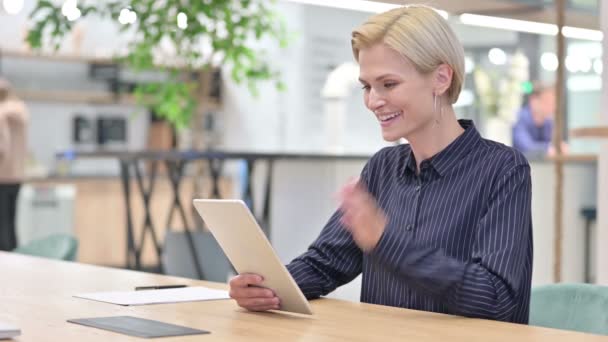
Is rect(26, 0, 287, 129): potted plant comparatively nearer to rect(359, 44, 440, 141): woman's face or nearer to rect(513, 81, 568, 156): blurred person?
rect(513, 81, 568, 156): blurred person

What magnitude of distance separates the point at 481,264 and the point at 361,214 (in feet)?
0.97

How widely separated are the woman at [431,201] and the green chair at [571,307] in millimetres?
105

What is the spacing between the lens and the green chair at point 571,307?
2199mm

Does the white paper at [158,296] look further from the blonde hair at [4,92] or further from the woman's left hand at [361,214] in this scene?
the blonde hair at [4,92]

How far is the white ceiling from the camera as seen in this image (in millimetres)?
3613

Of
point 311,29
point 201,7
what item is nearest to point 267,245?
point 201,7

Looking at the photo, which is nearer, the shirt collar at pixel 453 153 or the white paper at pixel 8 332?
the white paper at pixel 8 332

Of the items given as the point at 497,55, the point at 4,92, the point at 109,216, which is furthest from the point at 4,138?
the point at 497,55

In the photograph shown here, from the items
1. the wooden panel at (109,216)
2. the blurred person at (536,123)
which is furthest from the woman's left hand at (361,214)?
the wooden panel at (109,216)

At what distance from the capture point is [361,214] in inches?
78.2

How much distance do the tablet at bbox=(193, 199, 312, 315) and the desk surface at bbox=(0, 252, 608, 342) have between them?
4 cm

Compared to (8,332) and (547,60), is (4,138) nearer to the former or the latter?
(547,60)

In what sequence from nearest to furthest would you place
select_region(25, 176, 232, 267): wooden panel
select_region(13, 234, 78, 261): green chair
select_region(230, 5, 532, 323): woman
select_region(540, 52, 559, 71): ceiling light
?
1. select_region(230, 5, 532, 323): woman
2. select_region(13, 234, 78, 261): green chair
3. select_region(540, 52, 559, 71): ceiling light
4. select_region(25, 176, 232, 267): wooden panel

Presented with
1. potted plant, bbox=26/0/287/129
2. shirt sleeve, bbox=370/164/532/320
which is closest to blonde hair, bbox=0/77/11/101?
potted plant, bbox=26/0/287/129
